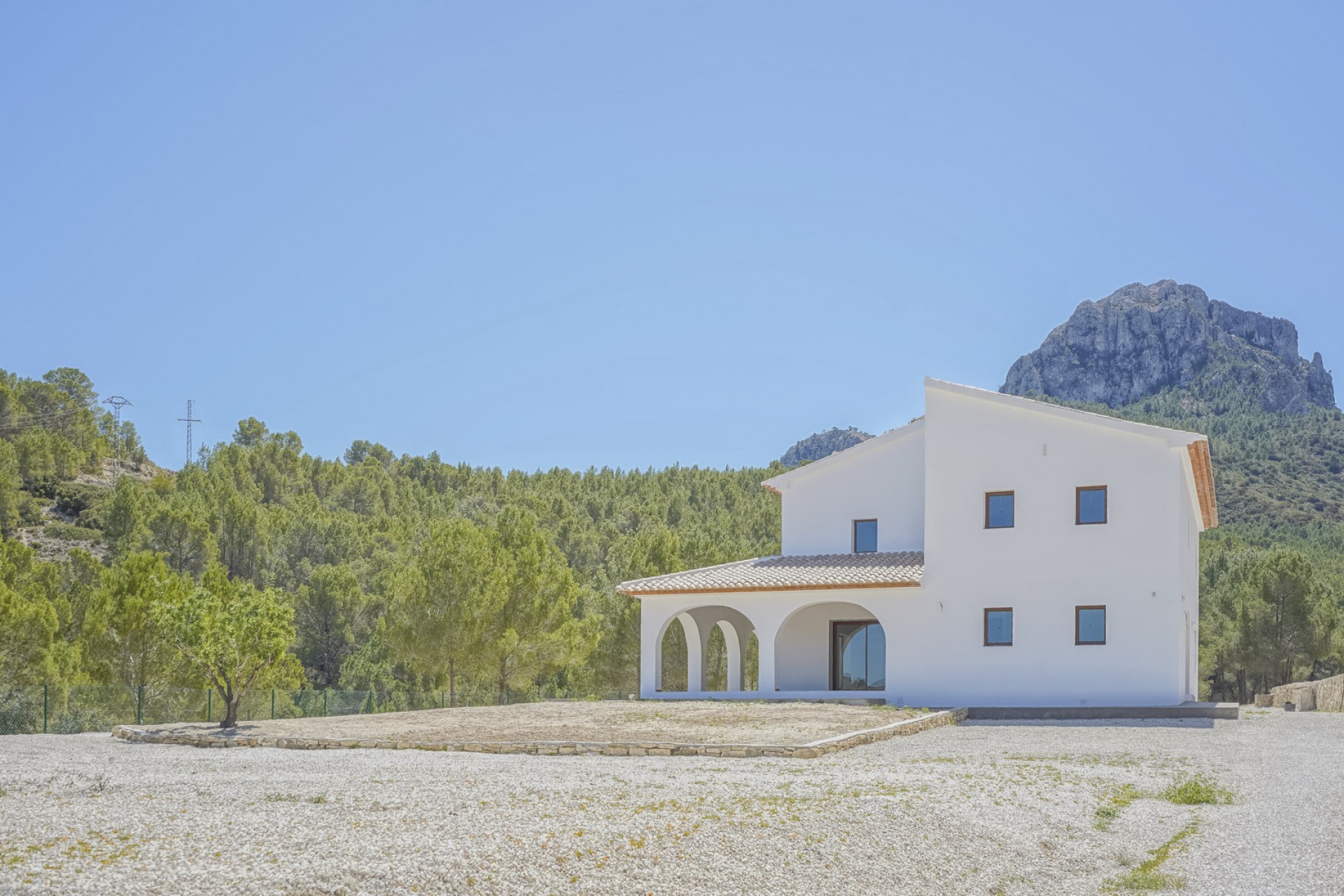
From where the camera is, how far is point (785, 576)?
2566 centimetres

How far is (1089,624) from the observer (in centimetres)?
2341

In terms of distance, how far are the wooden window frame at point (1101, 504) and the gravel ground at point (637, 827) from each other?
986 cm

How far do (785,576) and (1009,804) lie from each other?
15.0m

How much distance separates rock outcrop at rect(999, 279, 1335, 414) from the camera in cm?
9600

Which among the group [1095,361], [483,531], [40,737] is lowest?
[40,737]

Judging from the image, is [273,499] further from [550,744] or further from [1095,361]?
[1095,361]

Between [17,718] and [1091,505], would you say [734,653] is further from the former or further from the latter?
[17,718]

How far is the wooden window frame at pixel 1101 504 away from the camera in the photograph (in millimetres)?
23422

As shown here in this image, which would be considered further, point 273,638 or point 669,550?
point 669,550

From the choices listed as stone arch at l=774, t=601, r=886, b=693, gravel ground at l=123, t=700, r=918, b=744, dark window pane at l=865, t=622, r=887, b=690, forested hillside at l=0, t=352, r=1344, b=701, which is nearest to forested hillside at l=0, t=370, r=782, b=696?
forested hillside at l=0, t=352, r=1344, b=701

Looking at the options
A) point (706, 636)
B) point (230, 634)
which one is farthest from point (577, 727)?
point (706, 636)

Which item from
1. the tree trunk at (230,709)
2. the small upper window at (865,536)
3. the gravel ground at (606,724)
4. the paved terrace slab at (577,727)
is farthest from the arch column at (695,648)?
the tree trunk at (230,709)

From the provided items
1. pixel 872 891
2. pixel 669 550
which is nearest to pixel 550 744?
pixel 872 891

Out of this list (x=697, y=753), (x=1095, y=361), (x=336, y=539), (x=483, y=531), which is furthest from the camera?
(x=1095, y=361)
